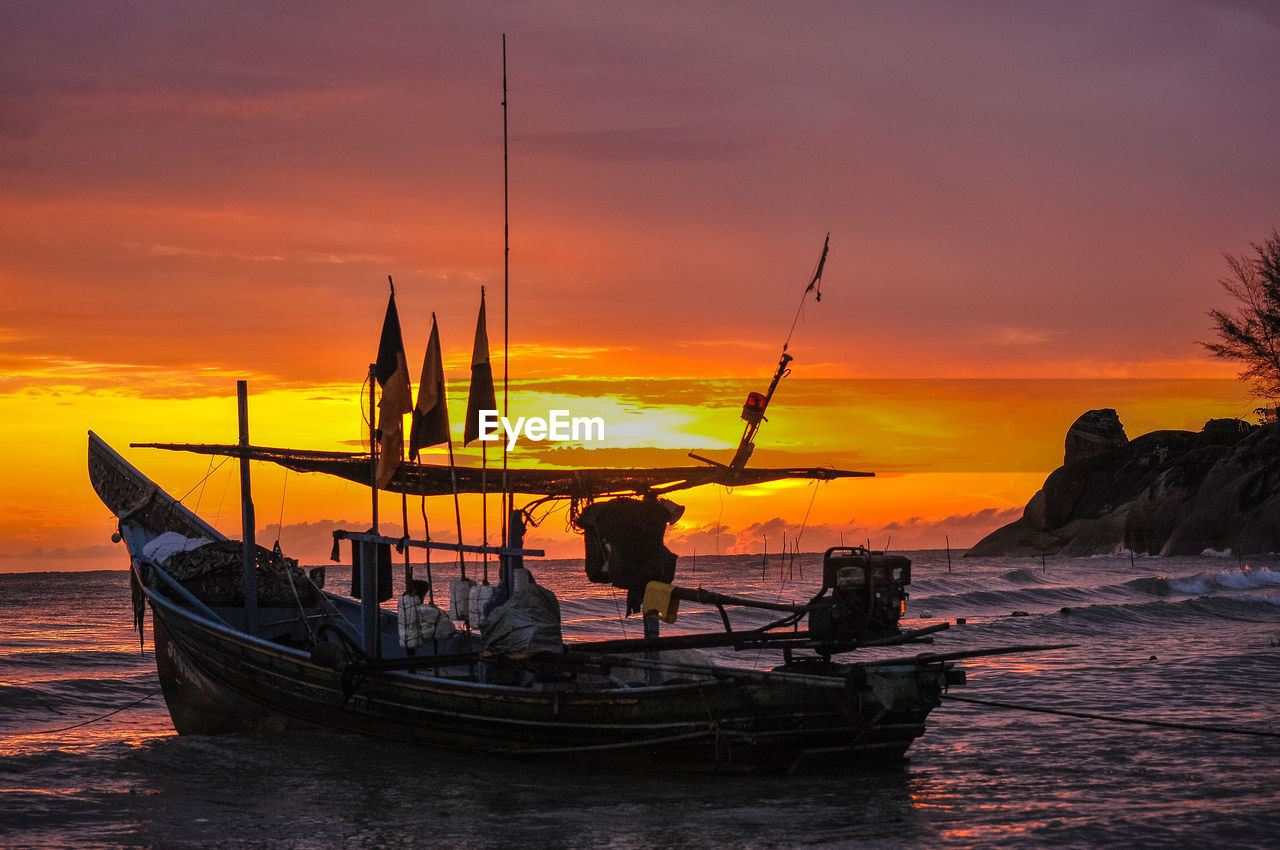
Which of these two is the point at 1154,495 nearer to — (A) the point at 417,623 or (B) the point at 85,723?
(B) the point at 85,723

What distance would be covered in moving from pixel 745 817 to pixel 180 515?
15.2 m

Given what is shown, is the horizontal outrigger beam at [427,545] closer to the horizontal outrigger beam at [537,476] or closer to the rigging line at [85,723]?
the horizontal outrigger beam at [537,476]

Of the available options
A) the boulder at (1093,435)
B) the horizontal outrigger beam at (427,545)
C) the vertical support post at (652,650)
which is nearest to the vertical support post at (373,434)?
the horizontal outrigger beam at (427,545)

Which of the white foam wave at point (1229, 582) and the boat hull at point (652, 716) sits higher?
the boat hull at point (652, 716)

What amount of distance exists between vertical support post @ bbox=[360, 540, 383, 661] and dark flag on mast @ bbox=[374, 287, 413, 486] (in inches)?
49.4

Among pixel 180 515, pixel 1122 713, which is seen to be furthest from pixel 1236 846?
pixel 180 515

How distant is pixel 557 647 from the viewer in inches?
644

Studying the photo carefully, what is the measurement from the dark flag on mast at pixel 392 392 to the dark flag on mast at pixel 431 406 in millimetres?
187

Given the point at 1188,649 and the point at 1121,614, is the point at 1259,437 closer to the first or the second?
the point at 1121,614

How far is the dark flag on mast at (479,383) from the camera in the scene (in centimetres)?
1781

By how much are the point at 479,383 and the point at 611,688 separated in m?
4.89

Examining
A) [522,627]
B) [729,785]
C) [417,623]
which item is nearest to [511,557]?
[522,627]

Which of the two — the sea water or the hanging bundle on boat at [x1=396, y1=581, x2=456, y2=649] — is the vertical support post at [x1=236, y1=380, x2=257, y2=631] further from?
the hanging bundle on boat at [x1=396, y1=581, x2=456, y2=649]

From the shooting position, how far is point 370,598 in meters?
18.5
